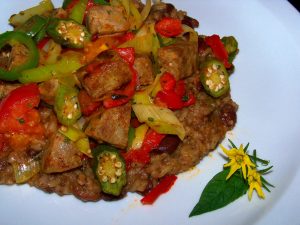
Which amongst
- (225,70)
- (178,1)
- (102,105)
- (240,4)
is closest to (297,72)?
(225,70)

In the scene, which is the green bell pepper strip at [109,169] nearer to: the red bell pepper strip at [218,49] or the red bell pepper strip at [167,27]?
the red bell pepper strip at [167,27]

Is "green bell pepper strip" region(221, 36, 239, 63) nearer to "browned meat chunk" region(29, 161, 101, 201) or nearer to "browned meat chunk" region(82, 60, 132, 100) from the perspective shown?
"browned meat chunk" region(82, 60, 132, 100)

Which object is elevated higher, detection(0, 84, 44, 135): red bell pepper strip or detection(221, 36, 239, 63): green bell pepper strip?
detection(221, 36, 239, 63): green bell pepper strip

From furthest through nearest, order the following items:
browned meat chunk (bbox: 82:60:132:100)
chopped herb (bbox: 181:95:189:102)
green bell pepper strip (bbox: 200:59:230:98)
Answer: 1. green bell pepper strip (bbox: 200:59:230:98)
2. chopped herb (bbox: 181:95:189:102)
3. browned meat chunk (bbox: 82:60:132:100)

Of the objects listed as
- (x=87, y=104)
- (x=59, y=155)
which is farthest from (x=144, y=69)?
(x=59, y=155)

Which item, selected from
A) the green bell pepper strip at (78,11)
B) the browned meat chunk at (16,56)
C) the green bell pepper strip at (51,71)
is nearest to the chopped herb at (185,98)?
the green bell pepper strip at (51,71)

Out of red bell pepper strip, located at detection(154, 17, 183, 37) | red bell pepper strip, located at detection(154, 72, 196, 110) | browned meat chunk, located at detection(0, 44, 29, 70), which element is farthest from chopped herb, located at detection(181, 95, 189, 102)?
browned meat chunk, located at detection(0, 44, 29, 70)
